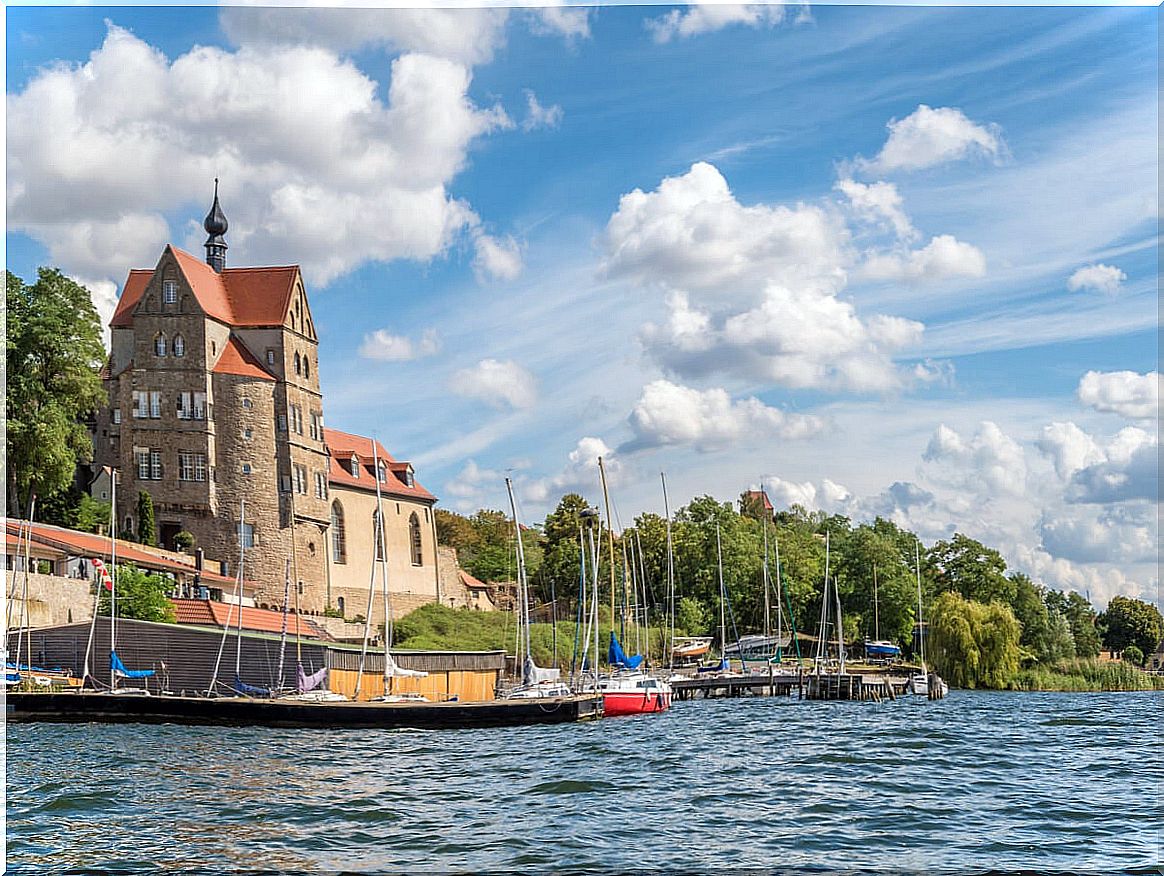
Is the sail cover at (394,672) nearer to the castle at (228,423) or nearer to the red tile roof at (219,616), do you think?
the red tile roof at (219,616)

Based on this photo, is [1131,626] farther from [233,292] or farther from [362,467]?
[233,292]

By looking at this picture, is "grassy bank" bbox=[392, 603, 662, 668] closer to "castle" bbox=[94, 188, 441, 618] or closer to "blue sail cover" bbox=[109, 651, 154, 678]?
"castle" bbox=[94, 188, 441, 618]

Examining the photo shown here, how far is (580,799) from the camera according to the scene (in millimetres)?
19109

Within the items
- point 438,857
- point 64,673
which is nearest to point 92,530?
point 64,673

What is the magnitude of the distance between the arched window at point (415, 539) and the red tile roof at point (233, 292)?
61.2ft

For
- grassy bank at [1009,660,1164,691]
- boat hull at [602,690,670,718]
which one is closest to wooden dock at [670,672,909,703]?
grassy bank at [1009,660,1164,691]

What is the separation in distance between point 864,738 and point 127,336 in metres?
45.5

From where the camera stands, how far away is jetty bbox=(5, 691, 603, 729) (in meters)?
33.7

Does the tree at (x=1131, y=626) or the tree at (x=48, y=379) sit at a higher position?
the tree at (x=48, y=379)

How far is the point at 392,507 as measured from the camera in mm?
75875

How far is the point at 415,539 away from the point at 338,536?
30.8 feet

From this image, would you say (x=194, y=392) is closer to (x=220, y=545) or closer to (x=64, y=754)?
(x=220, y=545)

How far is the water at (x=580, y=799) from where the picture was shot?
13906 mm

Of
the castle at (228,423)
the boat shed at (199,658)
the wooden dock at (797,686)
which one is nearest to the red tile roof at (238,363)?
the castle at (228,423)
